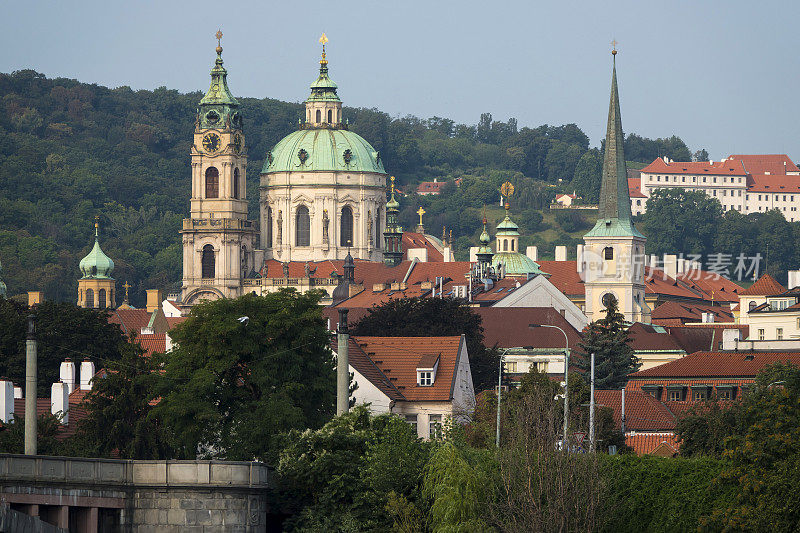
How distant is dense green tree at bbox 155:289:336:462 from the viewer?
57.0 meters

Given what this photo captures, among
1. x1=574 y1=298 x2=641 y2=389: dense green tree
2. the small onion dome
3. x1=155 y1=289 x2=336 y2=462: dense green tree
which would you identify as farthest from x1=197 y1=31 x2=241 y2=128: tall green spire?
x1=155 y1=289 x2=336 y2=462: dense green tree

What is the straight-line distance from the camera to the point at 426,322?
325 ft

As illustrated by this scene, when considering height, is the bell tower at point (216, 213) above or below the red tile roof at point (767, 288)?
above

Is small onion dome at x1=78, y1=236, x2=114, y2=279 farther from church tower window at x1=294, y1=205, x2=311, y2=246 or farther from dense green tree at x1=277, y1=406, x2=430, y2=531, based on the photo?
dense green tree at x1=277, y1=406, x2=430, y2=531

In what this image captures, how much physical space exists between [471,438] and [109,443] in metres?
10.7

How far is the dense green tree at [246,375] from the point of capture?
57000 mm

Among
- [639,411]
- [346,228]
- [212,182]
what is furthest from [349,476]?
[346,228]

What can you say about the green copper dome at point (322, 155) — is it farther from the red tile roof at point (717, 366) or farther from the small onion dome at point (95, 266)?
the red tile roof at point (717, 366)

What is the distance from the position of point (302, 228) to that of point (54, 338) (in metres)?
107

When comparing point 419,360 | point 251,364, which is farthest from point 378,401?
point 251,364

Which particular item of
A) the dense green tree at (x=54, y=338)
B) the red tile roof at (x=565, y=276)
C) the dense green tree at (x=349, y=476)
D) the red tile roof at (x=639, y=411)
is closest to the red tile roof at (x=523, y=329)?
the dense green tree at (x=54, y=338)

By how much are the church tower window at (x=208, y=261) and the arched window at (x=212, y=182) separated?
4.63 m

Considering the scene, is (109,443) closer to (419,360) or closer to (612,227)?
(419,360)

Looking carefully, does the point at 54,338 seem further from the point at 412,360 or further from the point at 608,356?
the point at 608,356
